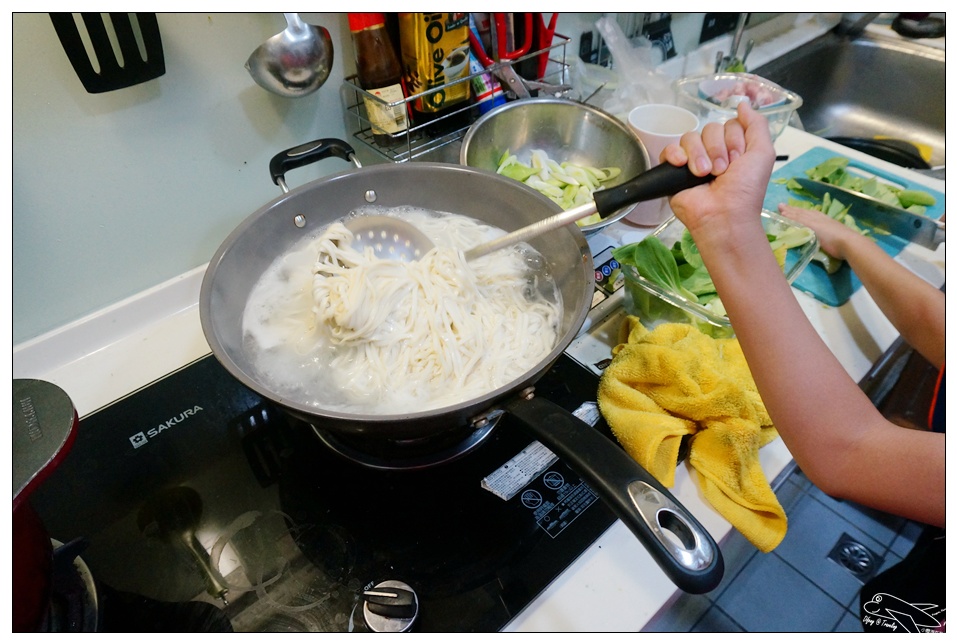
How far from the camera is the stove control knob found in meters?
0.63

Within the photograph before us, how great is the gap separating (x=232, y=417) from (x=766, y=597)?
4.44 feet

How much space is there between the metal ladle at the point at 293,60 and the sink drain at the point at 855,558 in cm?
168

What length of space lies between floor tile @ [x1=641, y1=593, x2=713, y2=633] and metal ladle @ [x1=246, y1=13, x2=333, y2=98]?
4.35ft

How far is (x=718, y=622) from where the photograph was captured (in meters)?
1.35

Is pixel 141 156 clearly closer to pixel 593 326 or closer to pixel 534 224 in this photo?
pixel 534 224

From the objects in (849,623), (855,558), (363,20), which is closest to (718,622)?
(849,623)

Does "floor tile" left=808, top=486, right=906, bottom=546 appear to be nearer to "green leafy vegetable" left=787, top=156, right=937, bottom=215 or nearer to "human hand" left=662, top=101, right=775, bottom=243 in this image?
"green leafy vegetable" left=787, top=156, right=937, bottom=215

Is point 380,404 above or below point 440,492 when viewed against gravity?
above

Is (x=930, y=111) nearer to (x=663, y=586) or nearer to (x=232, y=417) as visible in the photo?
(x=663, y=586)

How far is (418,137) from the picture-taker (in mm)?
1112

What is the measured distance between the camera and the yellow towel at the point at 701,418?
0.72 m

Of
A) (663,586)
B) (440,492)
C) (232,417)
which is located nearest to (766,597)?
(663,586)

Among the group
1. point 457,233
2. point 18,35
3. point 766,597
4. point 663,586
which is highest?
point 18,35

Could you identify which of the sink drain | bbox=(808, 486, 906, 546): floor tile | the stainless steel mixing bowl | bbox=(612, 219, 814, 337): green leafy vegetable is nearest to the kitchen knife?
bbox=(612, 219, 814, 337): green leafy vegetable
